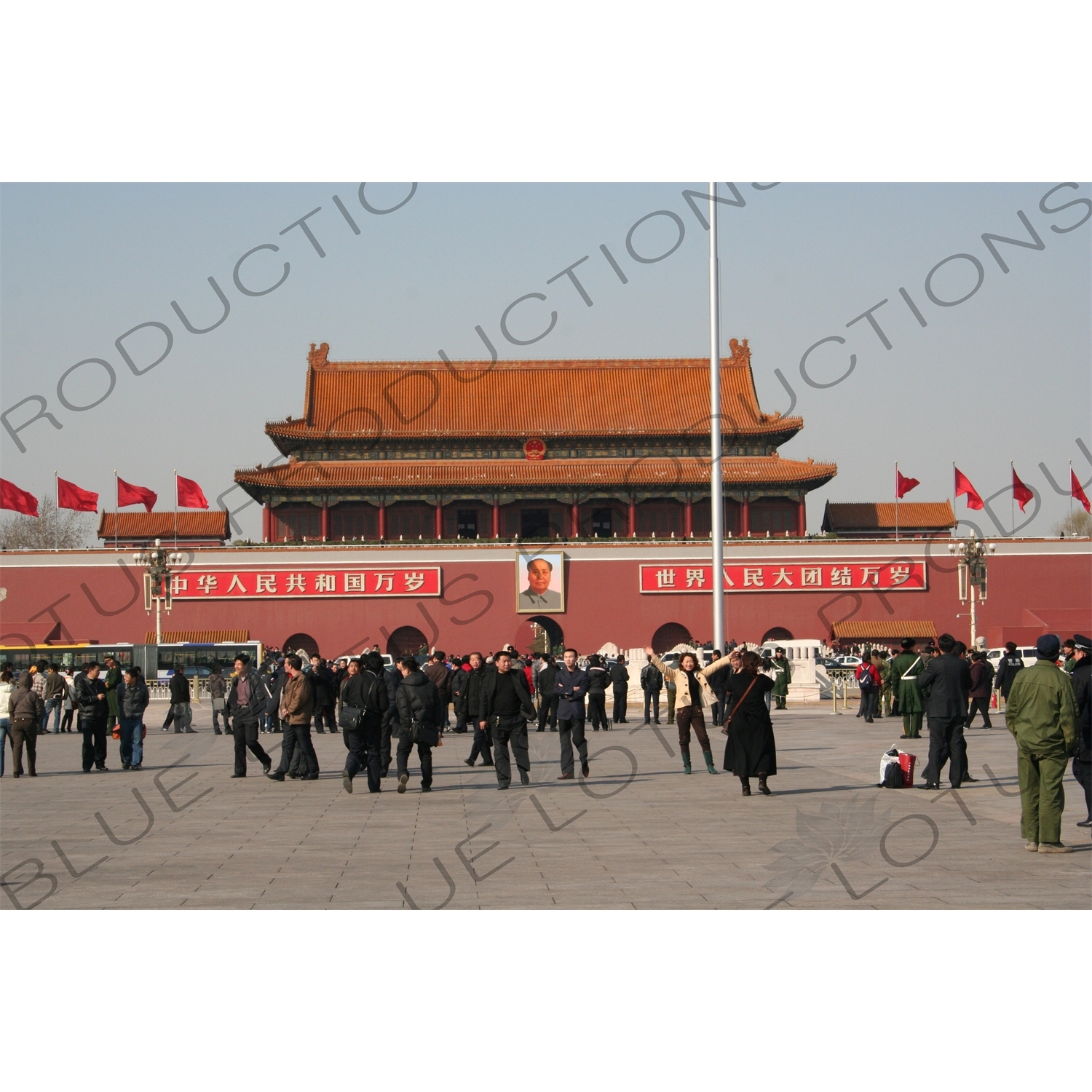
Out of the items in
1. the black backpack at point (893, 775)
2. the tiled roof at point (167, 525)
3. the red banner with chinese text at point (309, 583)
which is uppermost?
the tiled roof at point (167, 525)

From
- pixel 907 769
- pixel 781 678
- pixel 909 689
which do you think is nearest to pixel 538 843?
pixel 907 769

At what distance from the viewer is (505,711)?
39.9 feet

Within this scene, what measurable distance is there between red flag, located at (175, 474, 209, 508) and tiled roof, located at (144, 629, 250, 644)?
4.20 metres

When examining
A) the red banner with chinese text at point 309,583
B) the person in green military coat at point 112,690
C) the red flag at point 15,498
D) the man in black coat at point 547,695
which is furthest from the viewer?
the red banner with chinese text at point 309,583

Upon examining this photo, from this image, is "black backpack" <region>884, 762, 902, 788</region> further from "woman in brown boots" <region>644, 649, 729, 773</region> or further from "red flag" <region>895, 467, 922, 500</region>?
"red flag" <region>895, 467, 922, 500</region>

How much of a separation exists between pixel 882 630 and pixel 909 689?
76.0ft

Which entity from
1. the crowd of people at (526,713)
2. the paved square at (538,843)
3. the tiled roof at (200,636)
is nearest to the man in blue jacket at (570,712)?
the crowd of people at (526,713)

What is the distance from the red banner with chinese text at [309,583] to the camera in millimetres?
38781

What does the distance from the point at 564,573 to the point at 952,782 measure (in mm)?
28227

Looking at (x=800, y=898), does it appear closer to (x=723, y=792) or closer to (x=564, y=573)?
(x=723, y=792)

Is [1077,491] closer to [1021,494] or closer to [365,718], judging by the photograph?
[1021,494]

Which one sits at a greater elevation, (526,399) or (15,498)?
(526,399)

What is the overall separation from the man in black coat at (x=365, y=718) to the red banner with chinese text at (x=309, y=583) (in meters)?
26.9

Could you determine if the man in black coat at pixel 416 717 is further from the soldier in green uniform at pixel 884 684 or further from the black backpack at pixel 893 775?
the soldier in green uniform at pixel 884 684
